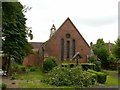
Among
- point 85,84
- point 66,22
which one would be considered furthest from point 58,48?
point 85,84

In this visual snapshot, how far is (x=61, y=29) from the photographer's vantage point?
48125mm

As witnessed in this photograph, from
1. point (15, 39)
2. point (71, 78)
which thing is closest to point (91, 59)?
point (15, 39)

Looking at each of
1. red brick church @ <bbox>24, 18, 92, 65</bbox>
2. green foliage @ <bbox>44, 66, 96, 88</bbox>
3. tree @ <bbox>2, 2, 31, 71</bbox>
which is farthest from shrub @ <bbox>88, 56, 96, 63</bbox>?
green foliage @ <bbox>44, 66, 96, 88</bbox>

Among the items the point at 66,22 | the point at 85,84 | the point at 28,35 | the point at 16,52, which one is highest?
the point at 66,22

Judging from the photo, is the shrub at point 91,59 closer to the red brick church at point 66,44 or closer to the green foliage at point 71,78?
the red brick church at point 66,44

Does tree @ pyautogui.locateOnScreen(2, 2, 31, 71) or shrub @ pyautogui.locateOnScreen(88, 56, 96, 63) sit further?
shrub @ pyautogui.locateOnScreen(88, 56, 96, 63)

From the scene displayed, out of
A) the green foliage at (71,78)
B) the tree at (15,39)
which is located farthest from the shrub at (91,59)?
the green foliage at (71,78)

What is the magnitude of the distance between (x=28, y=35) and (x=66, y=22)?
14.3 metres

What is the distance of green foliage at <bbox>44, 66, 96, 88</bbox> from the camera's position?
72.1 feet

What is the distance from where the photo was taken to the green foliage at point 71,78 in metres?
22.0

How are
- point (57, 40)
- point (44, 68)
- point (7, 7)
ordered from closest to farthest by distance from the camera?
1. point (7, 7)
2. point (44, 68)
3. point (57, 40)

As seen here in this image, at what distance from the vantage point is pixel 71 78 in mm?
22641

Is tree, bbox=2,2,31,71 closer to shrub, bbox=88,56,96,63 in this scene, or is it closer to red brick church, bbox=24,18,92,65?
red brick church, bbox=24,18,92,65

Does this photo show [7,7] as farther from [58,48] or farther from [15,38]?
[58,48]
